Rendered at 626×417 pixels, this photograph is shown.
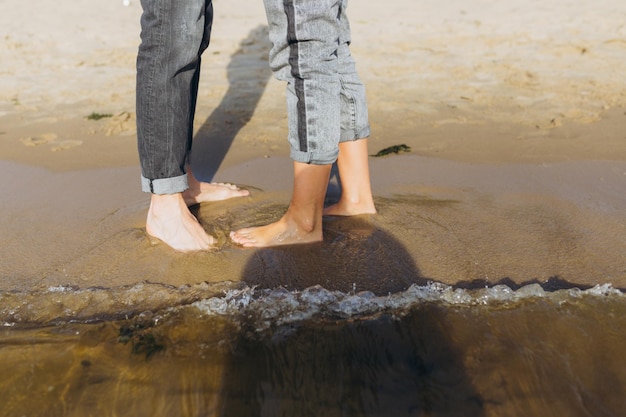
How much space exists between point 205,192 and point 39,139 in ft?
4.72

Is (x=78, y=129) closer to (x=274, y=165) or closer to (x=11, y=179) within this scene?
(x=11, y=179)

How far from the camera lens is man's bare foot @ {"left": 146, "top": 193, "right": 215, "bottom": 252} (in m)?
1.77

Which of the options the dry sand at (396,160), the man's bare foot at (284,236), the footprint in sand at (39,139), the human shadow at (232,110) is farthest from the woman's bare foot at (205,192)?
the footprint in sand at (39,139)

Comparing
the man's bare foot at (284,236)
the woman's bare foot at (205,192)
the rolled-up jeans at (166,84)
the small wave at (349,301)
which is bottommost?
the small wave at (349,301)

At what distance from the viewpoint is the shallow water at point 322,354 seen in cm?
114

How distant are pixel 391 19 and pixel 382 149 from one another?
4875mm

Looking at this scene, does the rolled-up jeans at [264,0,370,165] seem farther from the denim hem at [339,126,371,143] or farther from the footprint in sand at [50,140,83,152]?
the footprint in sand at [50,140,83,152]

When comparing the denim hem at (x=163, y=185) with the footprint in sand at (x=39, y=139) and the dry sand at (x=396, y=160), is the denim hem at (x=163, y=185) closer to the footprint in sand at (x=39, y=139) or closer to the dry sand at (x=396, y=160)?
the dry sand at (x=396, y=160)

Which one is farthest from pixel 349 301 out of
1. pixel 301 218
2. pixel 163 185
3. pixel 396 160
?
pixel 396 160

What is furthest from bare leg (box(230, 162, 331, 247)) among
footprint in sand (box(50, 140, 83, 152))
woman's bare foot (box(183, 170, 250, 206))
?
footprint in sand (box(50, 140, 83, 152))

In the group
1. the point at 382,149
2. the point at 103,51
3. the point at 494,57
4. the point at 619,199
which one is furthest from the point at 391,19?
the point at 619,199

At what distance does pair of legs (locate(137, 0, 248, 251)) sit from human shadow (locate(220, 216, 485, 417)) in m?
0.37

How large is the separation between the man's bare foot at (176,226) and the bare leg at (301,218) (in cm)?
12

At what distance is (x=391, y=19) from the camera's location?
6992 millimetres
